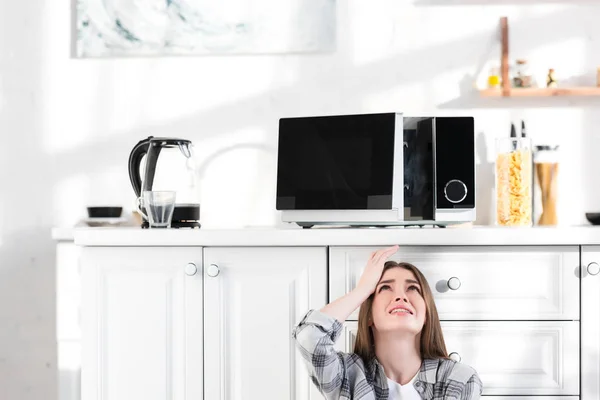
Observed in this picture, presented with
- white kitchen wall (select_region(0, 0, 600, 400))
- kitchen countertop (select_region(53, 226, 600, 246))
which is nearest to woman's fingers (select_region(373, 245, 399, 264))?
kitchen countertop (select_region(53, 226, 600, 246))

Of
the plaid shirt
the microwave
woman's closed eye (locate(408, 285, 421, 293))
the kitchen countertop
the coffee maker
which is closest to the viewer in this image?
A: the plaid shirt

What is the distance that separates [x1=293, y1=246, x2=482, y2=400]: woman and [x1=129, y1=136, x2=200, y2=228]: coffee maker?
0.65 m

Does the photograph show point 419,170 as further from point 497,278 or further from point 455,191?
point 497,278

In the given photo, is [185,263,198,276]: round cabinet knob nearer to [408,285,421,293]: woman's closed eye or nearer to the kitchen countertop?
the kitchen countertop

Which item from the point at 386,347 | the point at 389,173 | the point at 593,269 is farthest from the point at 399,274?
the point at 593,269

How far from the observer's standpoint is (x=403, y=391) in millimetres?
1463

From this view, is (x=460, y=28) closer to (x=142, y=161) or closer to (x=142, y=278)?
(x=142, y=161)

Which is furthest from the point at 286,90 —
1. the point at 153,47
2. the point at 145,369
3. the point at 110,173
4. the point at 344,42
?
the point at 145,369

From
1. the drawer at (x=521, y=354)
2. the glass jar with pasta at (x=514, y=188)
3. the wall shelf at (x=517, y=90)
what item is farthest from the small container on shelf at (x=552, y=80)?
the drawer at (x=521, y=354)

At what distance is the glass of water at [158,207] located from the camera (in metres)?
1.89

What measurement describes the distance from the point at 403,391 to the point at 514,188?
0.79m

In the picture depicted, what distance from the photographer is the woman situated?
1424mm

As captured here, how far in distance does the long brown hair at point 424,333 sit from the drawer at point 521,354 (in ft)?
0.82

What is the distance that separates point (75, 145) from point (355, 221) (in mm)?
950
